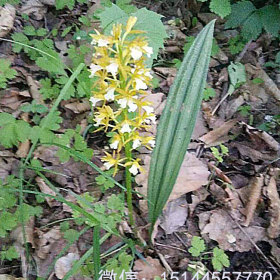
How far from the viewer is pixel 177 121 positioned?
5.43 feet

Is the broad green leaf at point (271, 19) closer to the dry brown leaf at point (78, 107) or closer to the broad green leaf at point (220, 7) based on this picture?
the broad green leaf at point (220, 7)

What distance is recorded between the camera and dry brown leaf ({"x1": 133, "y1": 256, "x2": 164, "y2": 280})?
1729 millimetres

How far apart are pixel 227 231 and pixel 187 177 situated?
0.34 m

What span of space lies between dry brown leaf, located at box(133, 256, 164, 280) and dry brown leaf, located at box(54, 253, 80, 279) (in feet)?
0.93

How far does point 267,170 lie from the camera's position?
2.12m

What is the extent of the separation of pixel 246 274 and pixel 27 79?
5.49 feet

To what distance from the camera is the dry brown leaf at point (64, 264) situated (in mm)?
1712

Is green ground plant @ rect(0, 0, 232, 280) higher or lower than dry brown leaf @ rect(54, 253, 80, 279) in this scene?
higher

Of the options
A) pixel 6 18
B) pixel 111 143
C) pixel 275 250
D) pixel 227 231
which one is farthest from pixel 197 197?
pixel 6 18

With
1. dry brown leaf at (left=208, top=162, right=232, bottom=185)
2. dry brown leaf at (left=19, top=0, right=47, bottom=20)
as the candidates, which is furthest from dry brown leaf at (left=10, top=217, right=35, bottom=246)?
dry brown leaf at (left=19, top=0, right=47, bottom=20)

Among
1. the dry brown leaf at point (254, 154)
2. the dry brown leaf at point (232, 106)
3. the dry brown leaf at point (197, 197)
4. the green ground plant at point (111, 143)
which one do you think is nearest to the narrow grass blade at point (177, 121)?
the green ground plant at point (111, 143)

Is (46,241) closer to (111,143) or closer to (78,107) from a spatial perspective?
(111,143)

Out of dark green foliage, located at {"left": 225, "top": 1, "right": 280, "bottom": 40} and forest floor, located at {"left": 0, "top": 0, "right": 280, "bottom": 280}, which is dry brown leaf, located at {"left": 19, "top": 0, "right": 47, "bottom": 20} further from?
dark green foliage, located at {"left": 225, "top": 1, "right": 280, "bottom": 40}

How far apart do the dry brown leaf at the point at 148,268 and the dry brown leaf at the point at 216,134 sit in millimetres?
792
